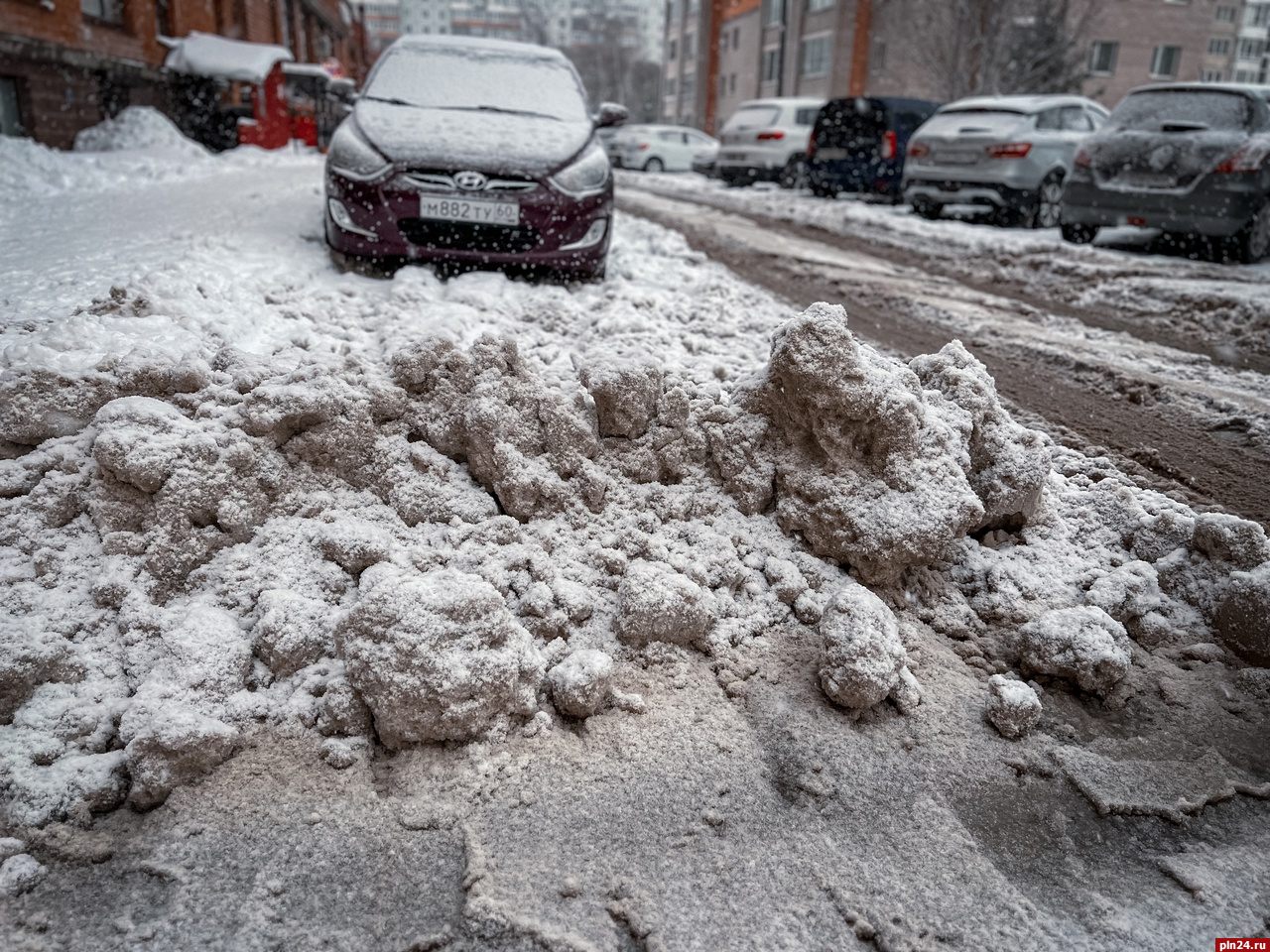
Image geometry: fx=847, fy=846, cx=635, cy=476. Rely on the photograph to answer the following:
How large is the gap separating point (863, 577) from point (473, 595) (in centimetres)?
132

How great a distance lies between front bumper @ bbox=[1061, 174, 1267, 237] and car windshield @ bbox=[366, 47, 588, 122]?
5544mm

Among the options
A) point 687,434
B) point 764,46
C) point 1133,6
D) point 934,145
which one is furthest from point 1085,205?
point 764,46

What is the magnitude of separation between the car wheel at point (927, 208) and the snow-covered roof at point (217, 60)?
40.0ft

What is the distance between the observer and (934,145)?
1132cm

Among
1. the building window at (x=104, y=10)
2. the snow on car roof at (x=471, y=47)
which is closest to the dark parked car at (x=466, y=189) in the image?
the snow on car roof at (x=471, y=47)

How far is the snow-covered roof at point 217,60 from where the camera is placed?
15461 millimetres

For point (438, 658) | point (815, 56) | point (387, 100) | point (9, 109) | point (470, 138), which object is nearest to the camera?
point (438, 658)

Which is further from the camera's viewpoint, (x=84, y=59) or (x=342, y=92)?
(x=84, y=59)

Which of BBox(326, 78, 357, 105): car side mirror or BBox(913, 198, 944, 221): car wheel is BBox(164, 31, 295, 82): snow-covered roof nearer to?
BBox(326, 78, 357, 105): car side mirror

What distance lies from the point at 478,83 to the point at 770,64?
43.1m

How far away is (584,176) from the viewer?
5555mm

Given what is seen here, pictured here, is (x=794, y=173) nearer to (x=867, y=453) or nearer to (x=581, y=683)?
(x=867, y=453)

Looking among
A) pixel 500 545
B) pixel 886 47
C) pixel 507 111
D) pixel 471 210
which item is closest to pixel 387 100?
pixel 507 111

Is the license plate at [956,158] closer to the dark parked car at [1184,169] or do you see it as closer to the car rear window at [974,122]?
the car rear window at [974,122]
